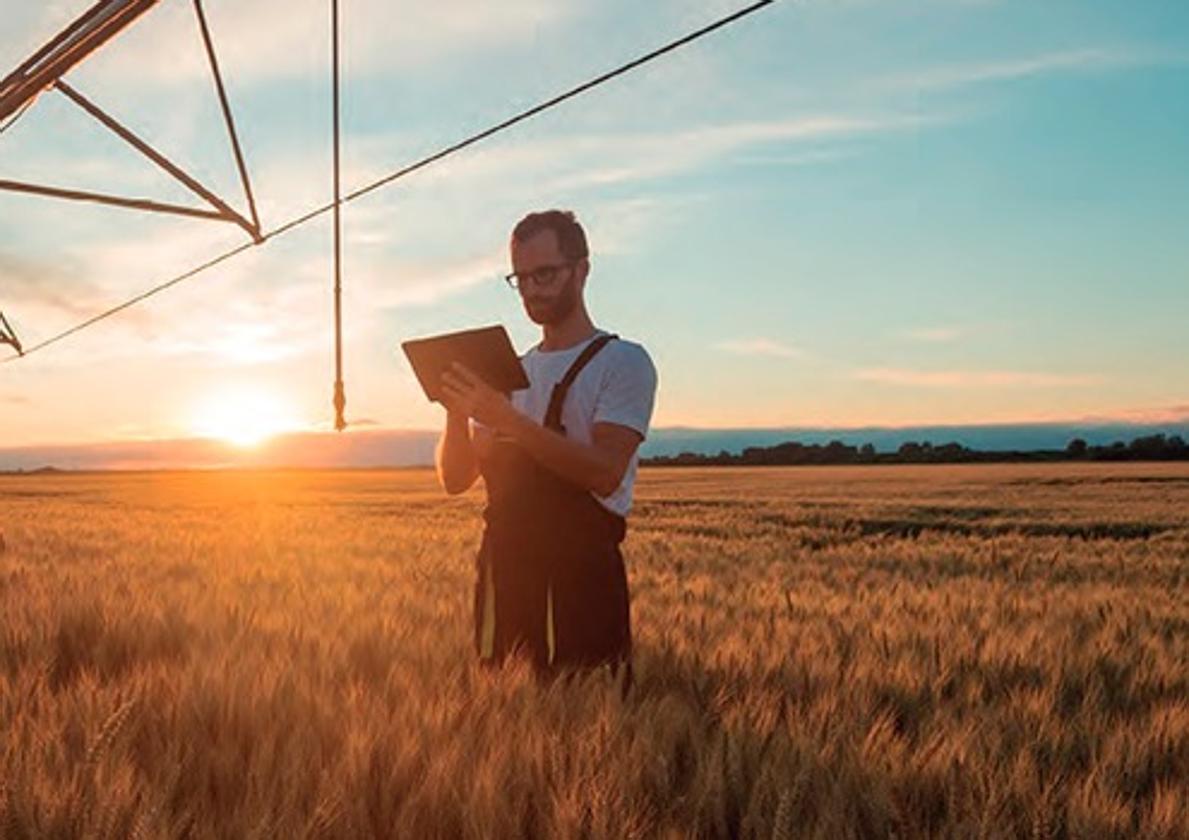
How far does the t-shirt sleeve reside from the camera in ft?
12.5

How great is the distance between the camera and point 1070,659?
5.11 m

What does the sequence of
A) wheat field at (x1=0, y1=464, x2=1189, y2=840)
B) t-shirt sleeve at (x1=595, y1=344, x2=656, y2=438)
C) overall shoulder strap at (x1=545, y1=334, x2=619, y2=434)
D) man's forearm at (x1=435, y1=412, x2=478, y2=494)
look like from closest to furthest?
wheat field at (x1=0, y1=464, x2=1189, y2=840) < t-shirt sleeve at (x1=595, y1=344, x2=656, y2=438) < overall shoulder strap at (x1=545, y1=334, x2=619, y2=434) < man's forearm at (x1=435, y1=412, x2=478, y2=494)

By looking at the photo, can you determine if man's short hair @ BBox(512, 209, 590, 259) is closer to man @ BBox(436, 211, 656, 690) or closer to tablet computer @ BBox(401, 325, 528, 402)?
man @ BBox(436, 211, 656, 690)

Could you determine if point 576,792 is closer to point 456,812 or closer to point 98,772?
point 456,812

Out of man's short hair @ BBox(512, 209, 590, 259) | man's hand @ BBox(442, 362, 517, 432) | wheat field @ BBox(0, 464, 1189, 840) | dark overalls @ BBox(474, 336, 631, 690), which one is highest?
man's short hair @ BBox(512, 209, 590, 259)

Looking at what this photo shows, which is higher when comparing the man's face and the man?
the man's face

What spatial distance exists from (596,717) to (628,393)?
110 cm

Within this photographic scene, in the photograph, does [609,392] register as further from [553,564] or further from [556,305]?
[553,564]

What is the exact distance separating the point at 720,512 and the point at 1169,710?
22064 mm

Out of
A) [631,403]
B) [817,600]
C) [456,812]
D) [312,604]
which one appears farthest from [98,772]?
[817,600]

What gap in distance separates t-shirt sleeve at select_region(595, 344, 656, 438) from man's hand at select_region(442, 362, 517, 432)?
347 mm

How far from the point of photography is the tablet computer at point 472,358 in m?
3.72

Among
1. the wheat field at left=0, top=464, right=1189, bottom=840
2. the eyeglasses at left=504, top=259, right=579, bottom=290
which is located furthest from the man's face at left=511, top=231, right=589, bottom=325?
the wheat field at left=0, top=464, right=1189, bottom=840

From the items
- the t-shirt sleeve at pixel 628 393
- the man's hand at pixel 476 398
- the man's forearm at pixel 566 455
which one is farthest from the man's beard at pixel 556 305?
the man's forearm at pixel 566 455
